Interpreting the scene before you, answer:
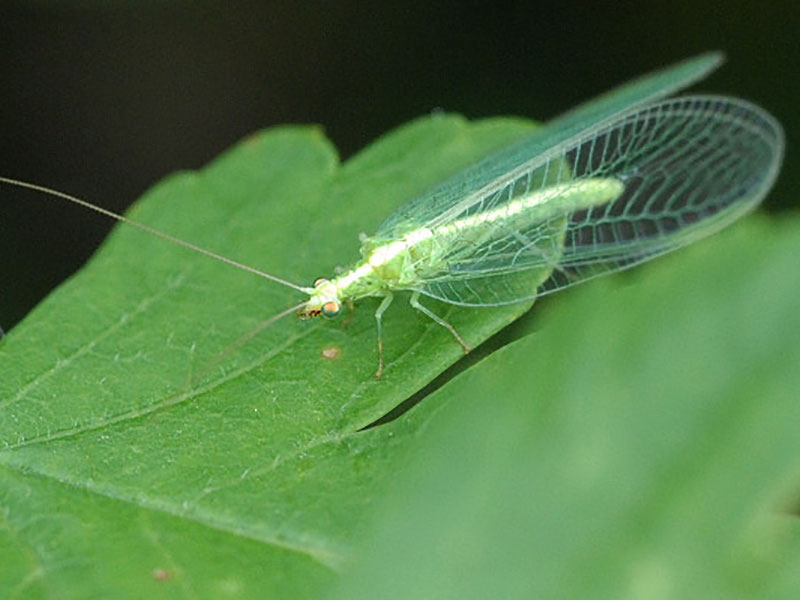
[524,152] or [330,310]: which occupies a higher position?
[524,152]

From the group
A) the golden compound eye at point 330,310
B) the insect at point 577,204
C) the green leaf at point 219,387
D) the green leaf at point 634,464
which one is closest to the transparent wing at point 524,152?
the insect at point 577,204

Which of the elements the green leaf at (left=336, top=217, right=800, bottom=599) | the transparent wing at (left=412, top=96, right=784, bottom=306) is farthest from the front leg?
the green leaf at (left=336, top=217, right=800, bottom=599)

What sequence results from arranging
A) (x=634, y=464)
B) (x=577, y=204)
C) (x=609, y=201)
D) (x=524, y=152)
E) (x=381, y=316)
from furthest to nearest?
(x=524, y=152) < (x=609, y=201) < (x=577, y=204) < (x=381, y=316) < (x=634, y=464)

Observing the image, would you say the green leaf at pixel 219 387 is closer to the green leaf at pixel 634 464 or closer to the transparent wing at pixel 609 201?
the transparent wing at pixel 609 201

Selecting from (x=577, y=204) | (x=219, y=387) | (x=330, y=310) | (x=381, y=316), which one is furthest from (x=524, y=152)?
(x=219, y=387)

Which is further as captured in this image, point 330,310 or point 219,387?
point 330,310

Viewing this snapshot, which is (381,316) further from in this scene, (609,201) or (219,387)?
(609,201)

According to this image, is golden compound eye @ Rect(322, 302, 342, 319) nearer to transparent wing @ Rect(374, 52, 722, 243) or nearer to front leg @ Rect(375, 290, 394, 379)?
front leg @ Rect(375, 290, 394, 379)
